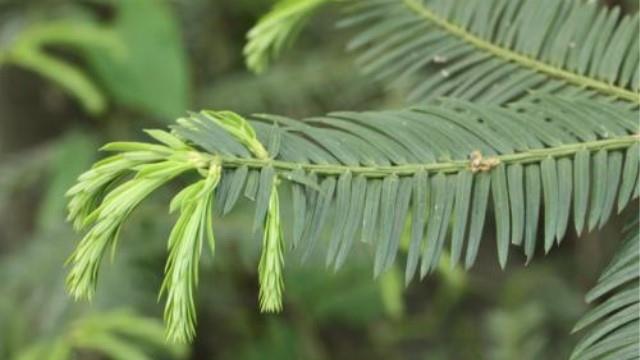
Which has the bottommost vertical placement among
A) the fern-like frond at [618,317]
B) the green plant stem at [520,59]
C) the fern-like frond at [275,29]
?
the fern-like frond at [618,317]

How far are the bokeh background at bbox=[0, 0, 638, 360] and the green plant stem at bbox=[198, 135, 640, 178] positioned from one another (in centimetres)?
58

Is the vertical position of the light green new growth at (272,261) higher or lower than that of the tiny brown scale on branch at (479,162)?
lower

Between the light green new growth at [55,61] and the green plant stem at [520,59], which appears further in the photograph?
the light green new growth at [55,61]

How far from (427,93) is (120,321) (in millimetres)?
494

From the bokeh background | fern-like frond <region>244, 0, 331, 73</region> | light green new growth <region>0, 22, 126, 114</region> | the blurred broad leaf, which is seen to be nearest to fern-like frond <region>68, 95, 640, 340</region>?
fern-like frond <region>244, 0, 331, 73</region>

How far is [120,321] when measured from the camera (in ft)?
3.16

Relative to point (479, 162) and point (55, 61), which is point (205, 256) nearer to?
point (55, 61)

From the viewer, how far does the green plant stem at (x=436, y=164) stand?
1.44 feet

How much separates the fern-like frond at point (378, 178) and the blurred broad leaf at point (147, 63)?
2.68 feet

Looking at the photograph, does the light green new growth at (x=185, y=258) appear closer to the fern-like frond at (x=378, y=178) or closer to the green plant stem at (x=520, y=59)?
the fern-like frond at (x=378, y=178)

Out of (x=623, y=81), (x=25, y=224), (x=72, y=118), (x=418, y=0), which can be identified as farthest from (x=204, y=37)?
(x=623, y=81)

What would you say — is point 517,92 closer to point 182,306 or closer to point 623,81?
point 623,81

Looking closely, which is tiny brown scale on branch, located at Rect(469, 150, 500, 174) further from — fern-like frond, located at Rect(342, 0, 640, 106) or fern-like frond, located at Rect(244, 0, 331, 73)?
fern-like frond, located at Rect(244, 0, 331, 73)

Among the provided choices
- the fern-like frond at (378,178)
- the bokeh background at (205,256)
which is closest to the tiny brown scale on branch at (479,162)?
the fern-like frond at (378,178)
